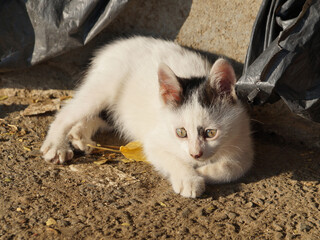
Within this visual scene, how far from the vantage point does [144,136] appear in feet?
11.4

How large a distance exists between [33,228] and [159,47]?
6.33 feet

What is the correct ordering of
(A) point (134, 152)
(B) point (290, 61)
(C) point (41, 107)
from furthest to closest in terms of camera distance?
1. (C) point (41, 107)
2. (A) point (134, 152)
3. (B) point (290, 61)

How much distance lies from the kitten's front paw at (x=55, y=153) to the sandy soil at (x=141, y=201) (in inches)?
2.2

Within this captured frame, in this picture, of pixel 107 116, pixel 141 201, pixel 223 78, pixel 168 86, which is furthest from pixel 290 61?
pixel 107 116

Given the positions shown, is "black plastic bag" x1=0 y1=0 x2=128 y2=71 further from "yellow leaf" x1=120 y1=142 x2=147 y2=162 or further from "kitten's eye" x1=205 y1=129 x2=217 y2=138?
"kitten's eye" x1=205 y1=129 x2=217 y2=138

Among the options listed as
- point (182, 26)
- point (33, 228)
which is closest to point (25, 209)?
point (33, 228)

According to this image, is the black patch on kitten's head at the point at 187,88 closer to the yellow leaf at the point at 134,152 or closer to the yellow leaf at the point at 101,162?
the yellow leaf at the point at 134,152

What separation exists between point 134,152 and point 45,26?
4.63ft

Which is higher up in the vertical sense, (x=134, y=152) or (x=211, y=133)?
(x=211, y=133)

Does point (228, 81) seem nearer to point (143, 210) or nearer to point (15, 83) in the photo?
point (143, 210)

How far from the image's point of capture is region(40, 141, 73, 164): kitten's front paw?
10.7 feet

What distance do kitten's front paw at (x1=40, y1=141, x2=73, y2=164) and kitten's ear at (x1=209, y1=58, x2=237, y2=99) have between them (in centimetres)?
128

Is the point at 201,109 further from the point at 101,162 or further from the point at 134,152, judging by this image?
the point at 101,162

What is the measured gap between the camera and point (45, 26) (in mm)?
3762
